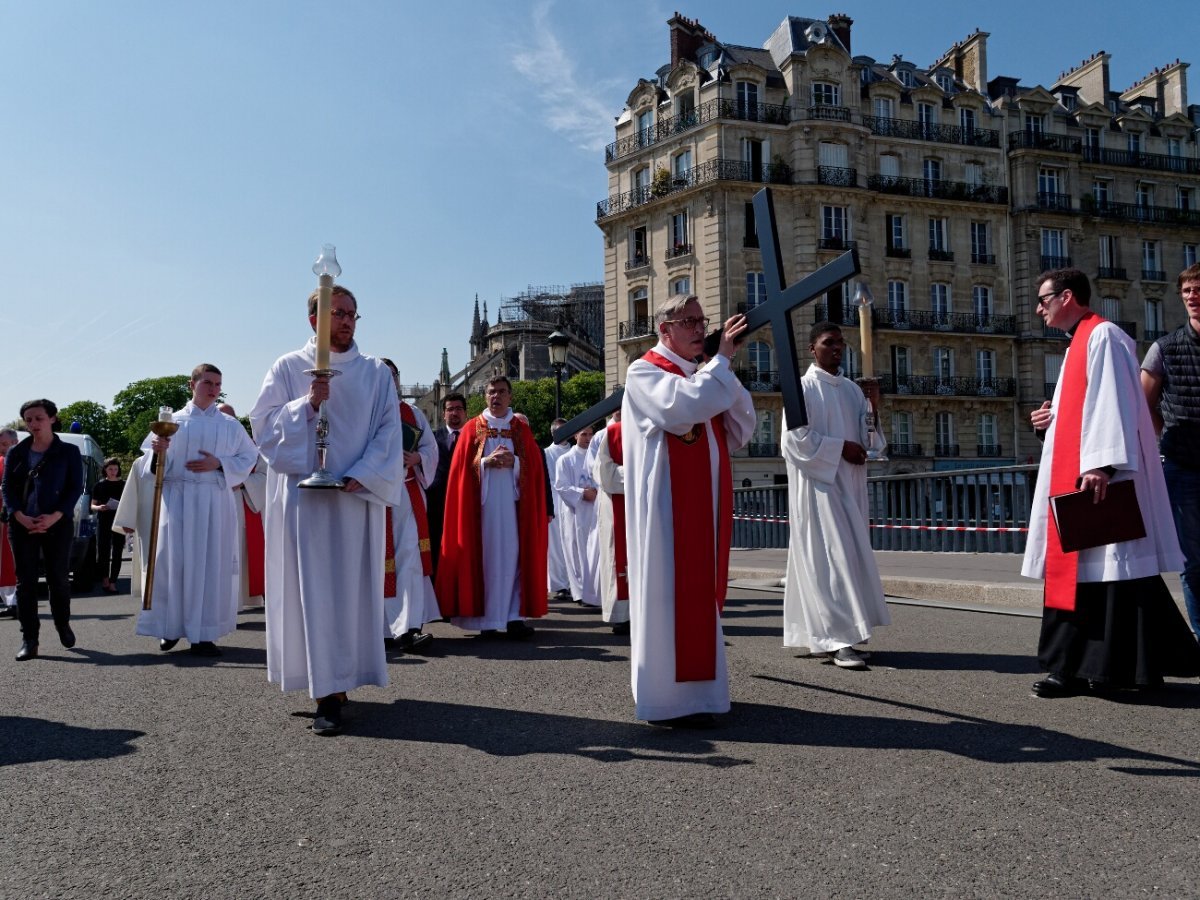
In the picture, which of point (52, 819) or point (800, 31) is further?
point (800, 31)

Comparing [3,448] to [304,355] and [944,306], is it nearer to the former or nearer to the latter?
[304,355]

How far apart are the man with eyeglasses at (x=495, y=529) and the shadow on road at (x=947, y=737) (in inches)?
154

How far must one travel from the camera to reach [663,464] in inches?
205

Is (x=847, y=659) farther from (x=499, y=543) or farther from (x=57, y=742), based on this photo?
(x=57, y=742)

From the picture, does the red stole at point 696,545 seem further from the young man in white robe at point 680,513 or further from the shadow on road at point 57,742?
the shadow on road at point 57,742

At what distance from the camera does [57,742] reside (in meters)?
4.86

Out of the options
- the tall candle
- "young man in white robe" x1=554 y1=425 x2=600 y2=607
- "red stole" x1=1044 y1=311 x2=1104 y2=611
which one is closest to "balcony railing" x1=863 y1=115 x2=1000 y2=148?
"young man in white robe" x1=554 y1=425 x2=600 y2=607

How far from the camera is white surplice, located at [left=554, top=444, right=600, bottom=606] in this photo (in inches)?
472

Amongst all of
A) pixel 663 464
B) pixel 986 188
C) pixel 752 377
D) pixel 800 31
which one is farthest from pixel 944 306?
pixel 663 464

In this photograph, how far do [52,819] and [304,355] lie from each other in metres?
2.74

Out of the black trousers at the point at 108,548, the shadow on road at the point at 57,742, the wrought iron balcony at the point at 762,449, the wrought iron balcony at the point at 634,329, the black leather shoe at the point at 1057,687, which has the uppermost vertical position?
the wrought iron balcony at the point at 634,329

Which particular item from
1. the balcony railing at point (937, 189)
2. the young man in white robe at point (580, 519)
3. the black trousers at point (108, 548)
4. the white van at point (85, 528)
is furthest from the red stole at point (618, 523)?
the balcony railing at point (937, 189)

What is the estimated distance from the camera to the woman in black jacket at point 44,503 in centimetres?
843

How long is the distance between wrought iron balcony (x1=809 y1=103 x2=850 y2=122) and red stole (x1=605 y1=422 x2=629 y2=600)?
1622 inches
